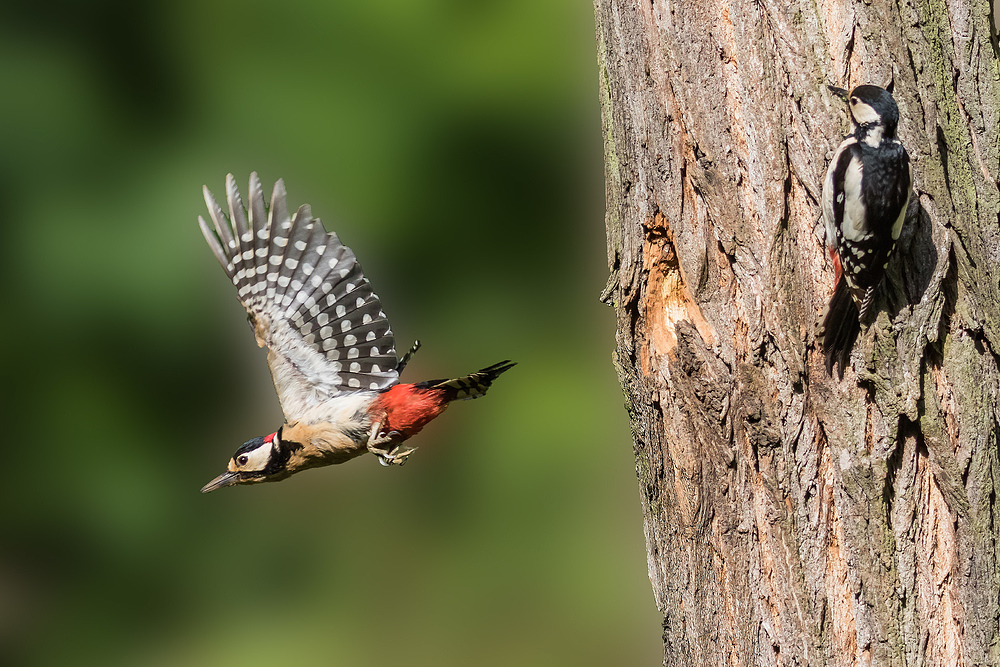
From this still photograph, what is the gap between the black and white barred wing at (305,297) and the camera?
2287 millimetres

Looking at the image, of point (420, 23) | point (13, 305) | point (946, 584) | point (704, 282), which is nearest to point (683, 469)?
point (704, 282)

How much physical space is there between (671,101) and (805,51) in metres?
0.27

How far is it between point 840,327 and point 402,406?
1.22 metres

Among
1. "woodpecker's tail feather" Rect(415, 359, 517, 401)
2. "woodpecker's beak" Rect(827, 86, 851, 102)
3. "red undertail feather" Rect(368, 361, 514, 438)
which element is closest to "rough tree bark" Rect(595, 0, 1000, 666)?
"woodpecker's beak" Rect(827, 86, 851, 102)

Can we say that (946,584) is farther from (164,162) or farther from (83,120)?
(83,120)

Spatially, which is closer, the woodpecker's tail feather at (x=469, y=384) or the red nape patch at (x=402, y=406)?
the woodpecker's tail feather at (x=469, y=384)

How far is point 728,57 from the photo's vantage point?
159 cm

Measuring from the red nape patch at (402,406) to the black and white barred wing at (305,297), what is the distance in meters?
0.06

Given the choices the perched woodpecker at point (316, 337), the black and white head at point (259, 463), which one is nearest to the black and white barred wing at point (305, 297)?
the perched woodpecker at point (316, 337)

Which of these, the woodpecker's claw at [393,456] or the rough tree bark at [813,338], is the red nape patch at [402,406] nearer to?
the woodpecker's claw at [393,456]

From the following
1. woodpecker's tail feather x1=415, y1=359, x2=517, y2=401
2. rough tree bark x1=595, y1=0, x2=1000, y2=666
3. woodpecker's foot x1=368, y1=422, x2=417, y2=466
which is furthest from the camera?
woodpecker's foot x1=368, y1=422, x2=417, y2=466

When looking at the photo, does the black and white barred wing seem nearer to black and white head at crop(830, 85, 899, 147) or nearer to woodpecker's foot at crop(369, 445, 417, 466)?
woodpecker's foot at crop(369, 445, 417, 466)

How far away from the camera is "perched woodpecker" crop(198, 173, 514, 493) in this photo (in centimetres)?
229

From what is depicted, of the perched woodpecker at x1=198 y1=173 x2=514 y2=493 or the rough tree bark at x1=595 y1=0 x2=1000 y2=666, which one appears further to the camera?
the perched woodpecker at x1=198 y1=173 x2=514 y2=493
